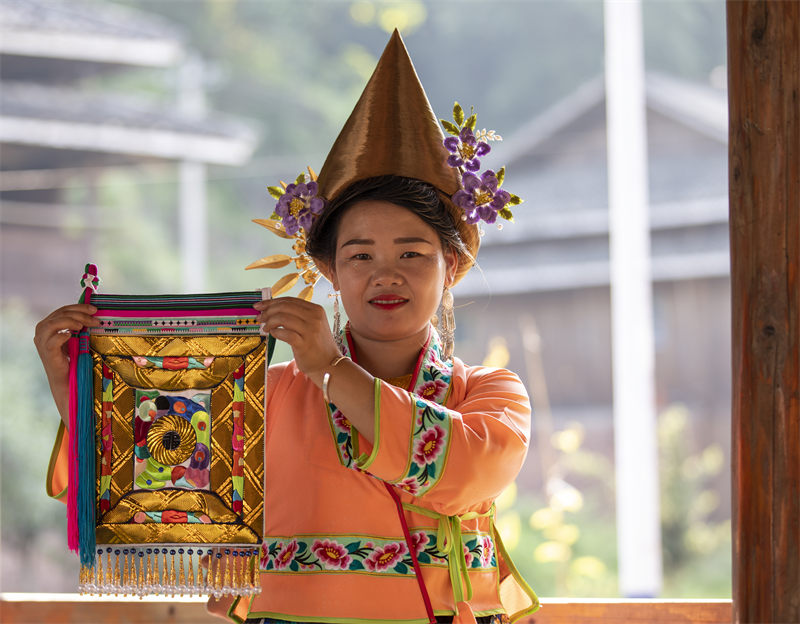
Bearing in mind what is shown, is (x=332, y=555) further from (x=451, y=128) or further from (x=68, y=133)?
(x=68, y=133)

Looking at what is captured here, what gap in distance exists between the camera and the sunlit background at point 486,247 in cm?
622

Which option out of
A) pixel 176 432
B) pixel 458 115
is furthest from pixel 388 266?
pixel 176 432

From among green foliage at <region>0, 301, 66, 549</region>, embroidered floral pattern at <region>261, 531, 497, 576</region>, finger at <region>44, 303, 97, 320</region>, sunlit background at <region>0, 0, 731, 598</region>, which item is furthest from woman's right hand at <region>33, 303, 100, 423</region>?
green foliage at <region>0, 301, 66, 549</region>

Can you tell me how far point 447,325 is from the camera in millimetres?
1706

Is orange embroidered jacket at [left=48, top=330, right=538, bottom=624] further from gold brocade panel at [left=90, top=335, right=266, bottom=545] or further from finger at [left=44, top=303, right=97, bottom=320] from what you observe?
finger at [left=44, top=303, right=97, bottom=320]

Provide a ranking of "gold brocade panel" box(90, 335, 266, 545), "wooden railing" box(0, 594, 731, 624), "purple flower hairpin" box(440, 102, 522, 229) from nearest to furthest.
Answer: "gold brocade panel" box(90, 335, 266, 545) < "purple flower hairpin" box(440, 102, 522, 229) < "wooden railing" box(0, 594, 731, 624)

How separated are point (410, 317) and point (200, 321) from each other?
0.34m

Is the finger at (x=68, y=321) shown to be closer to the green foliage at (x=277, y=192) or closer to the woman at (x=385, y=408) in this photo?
the woman at (x=385, y=408)

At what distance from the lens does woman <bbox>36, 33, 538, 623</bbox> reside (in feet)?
4.72

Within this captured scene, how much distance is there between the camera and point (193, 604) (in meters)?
1.90

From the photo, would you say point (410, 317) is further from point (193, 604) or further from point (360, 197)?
point (193, 604)

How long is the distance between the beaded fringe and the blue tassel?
0.10 feet

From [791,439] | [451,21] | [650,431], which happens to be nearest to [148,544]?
[791,439]

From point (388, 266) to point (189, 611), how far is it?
87 centimetres
